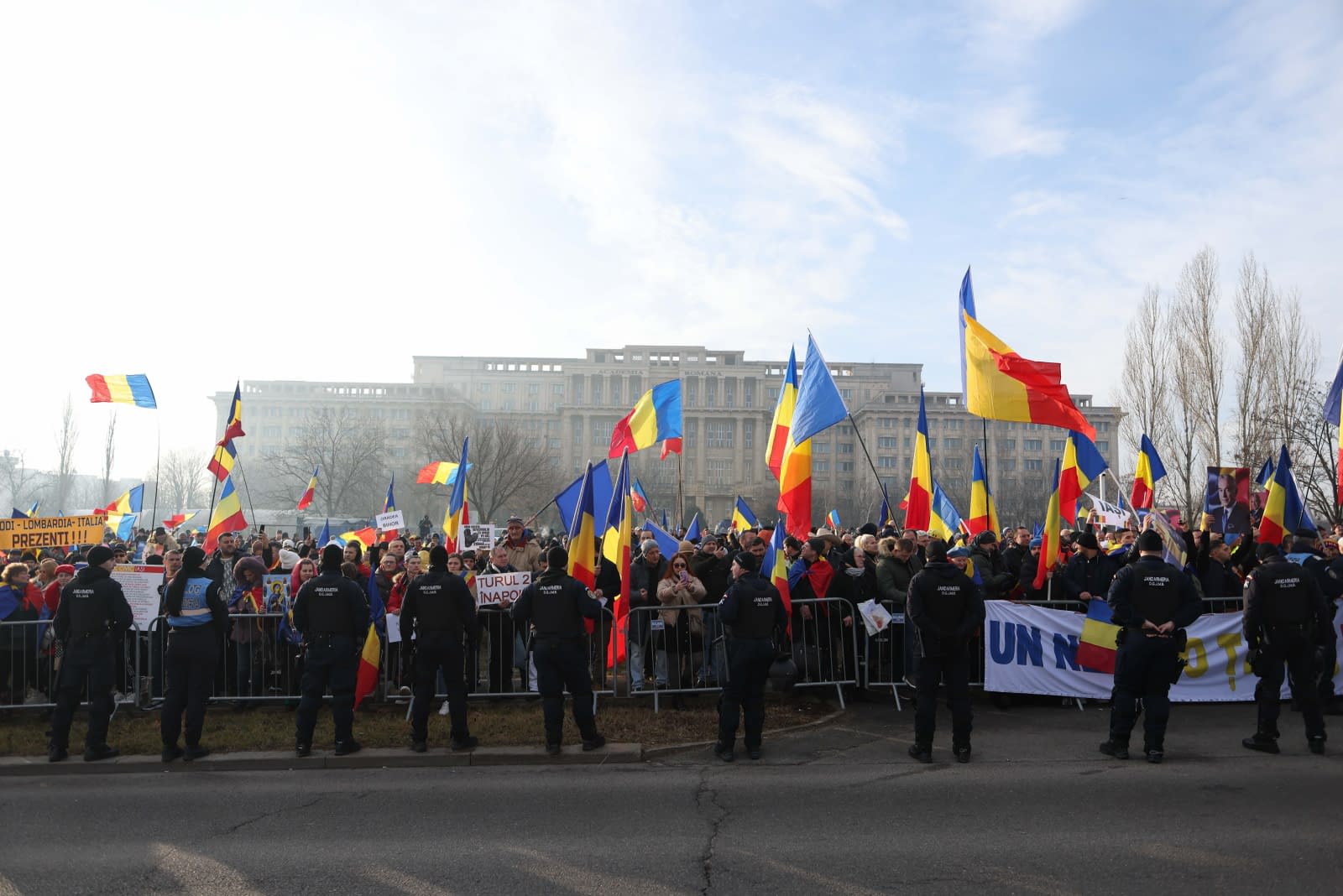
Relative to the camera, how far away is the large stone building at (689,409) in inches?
4033

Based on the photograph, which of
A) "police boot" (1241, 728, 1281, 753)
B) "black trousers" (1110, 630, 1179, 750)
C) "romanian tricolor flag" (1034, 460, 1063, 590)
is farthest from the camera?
"romanian tricolor flag" (1034, 460, 1063, 590)

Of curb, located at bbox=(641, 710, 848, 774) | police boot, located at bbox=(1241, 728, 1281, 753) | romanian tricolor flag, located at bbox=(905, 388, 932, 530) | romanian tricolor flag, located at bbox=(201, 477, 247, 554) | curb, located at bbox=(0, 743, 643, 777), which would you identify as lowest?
curb, located at bbox=(0, 743, 643, 777)

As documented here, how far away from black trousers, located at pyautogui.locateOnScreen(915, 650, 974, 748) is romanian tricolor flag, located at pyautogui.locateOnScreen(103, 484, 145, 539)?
65.1ft

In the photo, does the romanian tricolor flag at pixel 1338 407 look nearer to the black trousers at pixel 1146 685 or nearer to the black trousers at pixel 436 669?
the black trousers at pixel 1146 685

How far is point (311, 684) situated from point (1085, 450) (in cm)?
1231

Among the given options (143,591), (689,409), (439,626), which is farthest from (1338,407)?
(689,409)

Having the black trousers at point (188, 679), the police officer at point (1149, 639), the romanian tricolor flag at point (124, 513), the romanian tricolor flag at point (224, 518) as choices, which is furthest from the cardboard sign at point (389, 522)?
the police officer at point (1149, 639)

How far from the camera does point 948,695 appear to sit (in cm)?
781

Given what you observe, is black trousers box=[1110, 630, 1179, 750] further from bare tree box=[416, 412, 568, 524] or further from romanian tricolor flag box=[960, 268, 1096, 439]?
bare tree box=[416, 412, 568, 524]

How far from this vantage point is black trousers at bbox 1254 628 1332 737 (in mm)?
7891

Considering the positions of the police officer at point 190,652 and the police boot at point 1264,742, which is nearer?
the police boot at point 1264,742

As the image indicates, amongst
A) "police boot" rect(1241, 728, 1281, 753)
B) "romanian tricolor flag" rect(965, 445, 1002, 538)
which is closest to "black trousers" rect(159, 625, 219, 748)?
"police boot" rect(1241, 728, 1281, 753)

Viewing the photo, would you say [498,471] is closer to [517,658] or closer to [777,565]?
[517,658]

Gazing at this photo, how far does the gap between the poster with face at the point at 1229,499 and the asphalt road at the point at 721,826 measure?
793 centimetres
